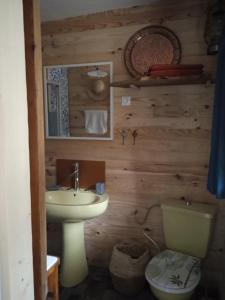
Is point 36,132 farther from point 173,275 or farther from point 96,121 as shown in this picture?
point 96,121

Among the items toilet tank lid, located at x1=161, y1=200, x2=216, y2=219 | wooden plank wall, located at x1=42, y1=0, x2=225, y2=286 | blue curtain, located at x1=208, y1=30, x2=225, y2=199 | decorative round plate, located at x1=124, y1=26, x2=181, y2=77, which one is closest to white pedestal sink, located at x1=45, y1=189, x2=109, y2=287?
wooden plank wall, located at x1=42, y1=0, x2=225, y2=286

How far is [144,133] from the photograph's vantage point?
79.2 inches

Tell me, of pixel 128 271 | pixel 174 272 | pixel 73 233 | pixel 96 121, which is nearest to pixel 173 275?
pixel 174 272

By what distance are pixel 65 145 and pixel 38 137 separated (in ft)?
5.29

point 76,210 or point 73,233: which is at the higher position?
point 76,210

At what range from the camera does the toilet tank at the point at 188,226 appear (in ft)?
5.72

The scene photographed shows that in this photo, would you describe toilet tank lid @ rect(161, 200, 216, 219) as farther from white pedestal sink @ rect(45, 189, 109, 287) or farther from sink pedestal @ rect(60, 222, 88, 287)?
sink pedestal @ rect(60, 222, 88, 287)

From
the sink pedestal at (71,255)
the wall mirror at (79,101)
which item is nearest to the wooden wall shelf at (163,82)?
the wall mirror at (79,101)

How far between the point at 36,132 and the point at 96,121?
149 cm

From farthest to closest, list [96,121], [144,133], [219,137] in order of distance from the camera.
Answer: [96,121]
[144,133]
[219,137]

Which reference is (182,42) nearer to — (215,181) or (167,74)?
(167,74)

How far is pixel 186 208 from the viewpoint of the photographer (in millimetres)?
1805

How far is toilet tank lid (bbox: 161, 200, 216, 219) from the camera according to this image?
5.73ft

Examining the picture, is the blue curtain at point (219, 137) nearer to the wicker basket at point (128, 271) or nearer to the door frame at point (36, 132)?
the wicker basket at point (128, 271)
